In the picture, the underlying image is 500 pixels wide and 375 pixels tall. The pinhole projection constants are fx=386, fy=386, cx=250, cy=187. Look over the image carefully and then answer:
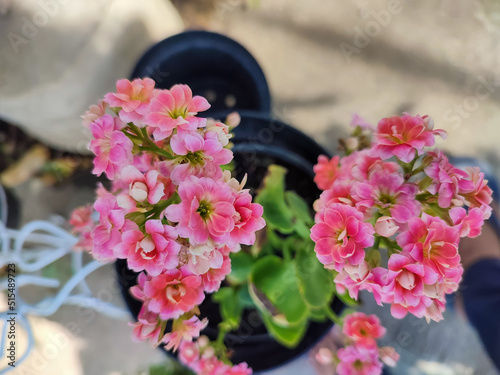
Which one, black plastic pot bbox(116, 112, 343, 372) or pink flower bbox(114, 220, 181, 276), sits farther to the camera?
black plastic pot bbox(116, 112, 343, 372)

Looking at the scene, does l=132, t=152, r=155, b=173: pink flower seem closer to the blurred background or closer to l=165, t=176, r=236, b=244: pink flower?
l=165, t=176, r=236, b=244: pink flower

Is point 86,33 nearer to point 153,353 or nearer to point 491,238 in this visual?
point 153,353

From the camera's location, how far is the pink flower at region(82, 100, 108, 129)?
0.37 m

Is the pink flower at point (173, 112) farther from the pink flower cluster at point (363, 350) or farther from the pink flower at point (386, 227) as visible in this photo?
the pink flower cluster at point (363, 350)

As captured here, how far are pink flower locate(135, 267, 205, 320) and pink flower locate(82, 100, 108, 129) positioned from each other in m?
0.16

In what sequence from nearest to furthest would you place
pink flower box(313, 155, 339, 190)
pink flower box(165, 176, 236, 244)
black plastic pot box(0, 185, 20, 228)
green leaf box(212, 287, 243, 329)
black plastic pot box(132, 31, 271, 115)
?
pink flower box(165, 176, 236, 244)
pink flower box(313, 155, 339, 190)
green leaf box(212, 287, 243, 329)
black plastic pot box(132, 31, 271, 115)
black plastic pot box(0, 185, 20, 228)

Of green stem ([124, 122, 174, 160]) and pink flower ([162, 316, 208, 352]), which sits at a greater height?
green stem ([124, 122, 174, 160])

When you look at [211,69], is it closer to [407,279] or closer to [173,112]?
[173,112]

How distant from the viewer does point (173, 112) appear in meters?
0.35

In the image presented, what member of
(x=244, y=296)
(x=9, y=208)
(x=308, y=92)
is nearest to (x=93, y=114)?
(x=244, y=296)

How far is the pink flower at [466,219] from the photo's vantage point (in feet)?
1.13

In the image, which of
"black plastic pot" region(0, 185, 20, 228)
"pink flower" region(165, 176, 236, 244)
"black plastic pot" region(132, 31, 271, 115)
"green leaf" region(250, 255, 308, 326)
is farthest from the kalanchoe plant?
"black plastic pot" region(0, 185, 20, 228)

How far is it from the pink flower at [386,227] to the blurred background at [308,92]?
518 mm

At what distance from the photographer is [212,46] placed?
687 millimetres
